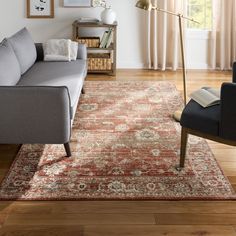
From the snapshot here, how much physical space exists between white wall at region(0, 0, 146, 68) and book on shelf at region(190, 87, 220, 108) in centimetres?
322

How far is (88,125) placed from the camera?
3.98 metres

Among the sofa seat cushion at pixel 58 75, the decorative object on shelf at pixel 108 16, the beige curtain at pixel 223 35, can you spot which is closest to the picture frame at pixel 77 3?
the decorative object on shelf at pixel 108 16

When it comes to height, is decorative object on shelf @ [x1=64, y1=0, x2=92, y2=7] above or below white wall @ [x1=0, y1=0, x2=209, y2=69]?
above

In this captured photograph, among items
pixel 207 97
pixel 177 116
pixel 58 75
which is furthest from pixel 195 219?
pixel 58 75

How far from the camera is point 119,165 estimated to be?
3.13m

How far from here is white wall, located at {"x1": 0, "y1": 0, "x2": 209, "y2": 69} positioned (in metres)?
6.15

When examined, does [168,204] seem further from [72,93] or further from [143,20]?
[143,20]

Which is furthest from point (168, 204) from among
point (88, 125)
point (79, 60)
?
point (79, 60)

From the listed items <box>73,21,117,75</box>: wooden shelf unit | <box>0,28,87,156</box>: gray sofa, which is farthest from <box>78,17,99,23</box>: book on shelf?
<box>0,28,87,156</box>: gray sofa

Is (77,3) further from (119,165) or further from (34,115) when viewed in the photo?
(119,165)

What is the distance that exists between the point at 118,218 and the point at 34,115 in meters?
0.99

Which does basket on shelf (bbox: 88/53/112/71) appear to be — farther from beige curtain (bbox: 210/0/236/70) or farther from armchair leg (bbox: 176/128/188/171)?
armchair leg (bbox: 176/128/188/171)

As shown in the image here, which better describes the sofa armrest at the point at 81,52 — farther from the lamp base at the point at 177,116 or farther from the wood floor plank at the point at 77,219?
the wood floor plank at the point at 77,219

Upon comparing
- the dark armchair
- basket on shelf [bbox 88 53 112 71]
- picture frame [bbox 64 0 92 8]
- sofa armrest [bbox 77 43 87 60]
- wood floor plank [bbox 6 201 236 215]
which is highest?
picture frame [bbox 64 0 92 8]
